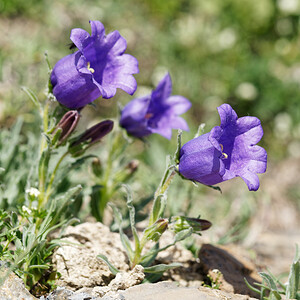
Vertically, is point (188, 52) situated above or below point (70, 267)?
above

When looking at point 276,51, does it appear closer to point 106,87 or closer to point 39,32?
point 39,32

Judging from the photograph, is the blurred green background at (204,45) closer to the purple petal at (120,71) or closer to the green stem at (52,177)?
the green stem at (52,177)

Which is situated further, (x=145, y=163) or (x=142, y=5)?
(x=142, y=5)

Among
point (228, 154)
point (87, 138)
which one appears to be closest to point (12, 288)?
point (87, 138)

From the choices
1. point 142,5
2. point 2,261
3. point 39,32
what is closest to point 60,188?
point 2,261

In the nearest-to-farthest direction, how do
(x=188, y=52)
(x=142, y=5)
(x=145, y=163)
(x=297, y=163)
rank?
(x=145, y=163), (x=297, y=163), (x=188, y=52), (x=142, y=5)

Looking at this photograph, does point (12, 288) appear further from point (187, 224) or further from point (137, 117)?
point (137, 117)
